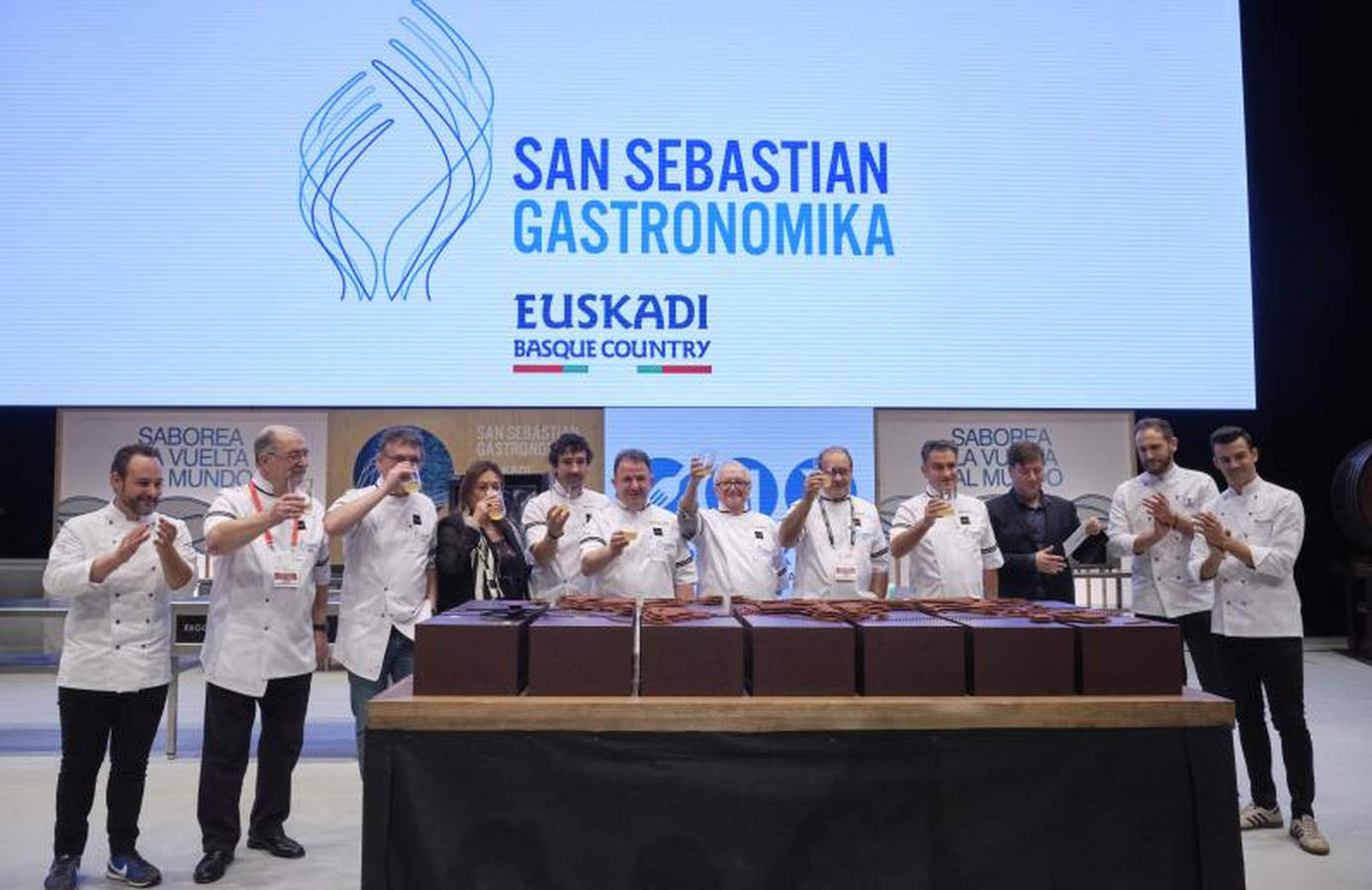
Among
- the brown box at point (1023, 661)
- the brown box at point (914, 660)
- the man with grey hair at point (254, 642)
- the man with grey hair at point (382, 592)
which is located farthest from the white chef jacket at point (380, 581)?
the brown box at point (1023, 661)

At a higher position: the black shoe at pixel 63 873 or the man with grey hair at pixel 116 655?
the man with grey hair at pixel 116 655

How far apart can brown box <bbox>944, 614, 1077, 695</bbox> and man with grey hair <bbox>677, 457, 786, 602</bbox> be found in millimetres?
1851

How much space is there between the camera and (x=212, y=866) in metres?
2.93

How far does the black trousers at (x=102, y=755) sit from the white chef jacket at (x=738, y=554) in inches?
71.6

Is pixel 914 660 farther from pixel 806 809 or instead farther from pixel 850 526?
pixel 850 526

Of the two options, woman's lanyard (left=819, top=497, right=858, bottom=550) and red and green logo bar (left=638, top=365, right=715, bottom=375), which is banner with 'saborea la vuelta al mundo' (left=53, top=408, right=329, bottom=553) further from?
woman's lanyard (left=819, top=497, right=858, bottom=550)

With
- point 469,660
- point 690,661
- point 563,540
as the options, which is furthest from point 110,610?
point 690,661

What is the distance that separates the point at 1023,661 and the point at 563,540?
83.1 inches

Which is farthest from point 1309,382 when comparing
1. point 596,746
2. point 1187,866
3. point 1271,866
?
point 596,746

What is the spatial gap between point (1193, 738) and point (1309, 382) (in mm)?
6436

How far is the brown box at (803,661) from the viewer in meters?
1.84

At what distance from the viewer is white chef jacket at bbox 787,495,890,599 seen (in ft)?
12.4

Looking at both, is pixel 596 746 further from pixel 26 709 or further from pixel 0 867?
pixel 26 709

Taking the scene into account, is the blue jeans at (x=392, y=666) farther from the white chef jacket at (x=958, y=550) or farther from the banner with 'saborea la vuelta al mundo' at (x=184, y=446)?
the banner with 'saborea la vuelta al mundo' at (x=184, y=446)
